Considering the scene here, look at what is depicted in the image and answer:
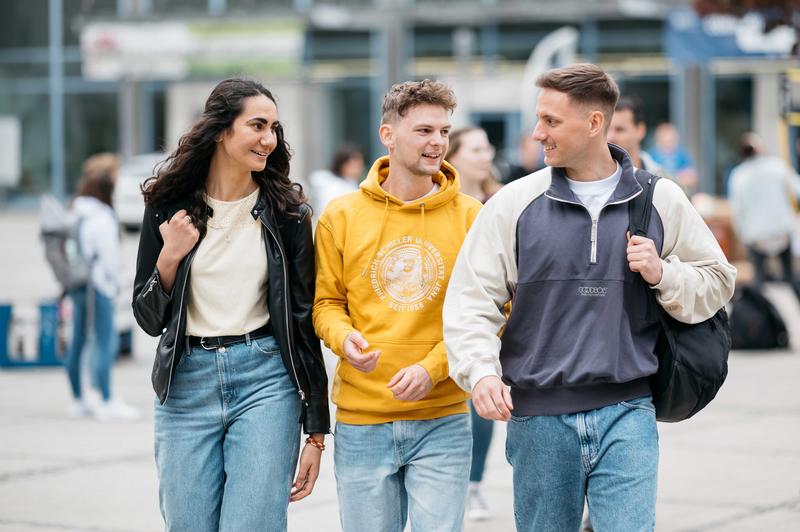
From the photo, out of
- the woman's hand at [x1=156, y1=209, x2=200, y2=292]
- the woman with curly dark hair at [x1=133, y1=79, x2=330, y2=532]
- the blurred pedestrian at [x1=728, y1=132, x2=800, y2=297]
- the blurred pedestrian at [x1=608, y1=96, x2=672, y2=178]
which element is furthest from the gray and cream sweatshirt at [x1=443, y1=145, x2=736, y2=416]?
the blurred pedestrian at [x1=728, y1=132, x2=800, y2=297]

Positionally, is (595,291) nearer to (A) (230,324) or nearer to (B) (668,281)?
(B) (668,281)

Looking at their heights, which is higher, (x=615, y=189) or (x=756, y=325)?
(x=615, y=189)

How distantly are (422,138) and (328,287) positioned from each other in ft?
1.90

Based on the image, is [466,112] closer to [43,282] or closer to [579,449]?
[43,282]

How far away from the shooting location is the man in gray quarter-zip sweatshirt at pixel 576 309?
12.5ft

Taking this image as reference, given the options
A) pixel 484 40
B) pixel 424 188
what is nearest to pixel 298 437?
pixel 424 188

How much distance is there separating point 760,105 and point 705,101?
1.47 m

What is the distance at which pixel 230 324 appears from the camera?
4199 millimetres

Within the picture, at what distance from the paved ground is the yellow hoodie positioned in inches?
96.7

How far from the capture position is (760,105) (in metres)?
29.6

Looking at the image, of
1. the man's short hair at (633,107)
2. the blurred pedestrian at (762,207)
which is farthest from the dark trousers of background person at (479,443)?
the blurred pedestrian at (762,207)

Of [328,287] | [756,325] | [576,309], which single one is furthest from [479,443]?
[756,325]

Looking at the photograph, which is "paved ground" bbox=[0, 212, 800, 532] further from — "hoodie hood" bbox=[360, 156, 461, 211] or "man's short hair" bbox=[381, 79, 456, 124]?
"man's short hair" bbox=[381, 79, 456, 124]

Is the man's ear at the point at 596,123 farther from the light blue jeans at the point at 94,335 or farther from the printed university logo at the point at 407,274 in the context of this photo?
the light blue jeans at the point at 94,335
